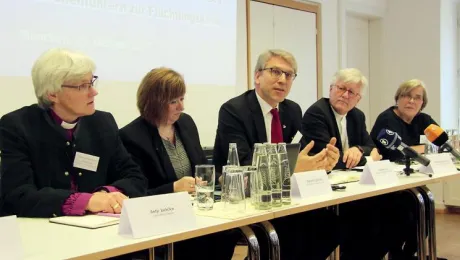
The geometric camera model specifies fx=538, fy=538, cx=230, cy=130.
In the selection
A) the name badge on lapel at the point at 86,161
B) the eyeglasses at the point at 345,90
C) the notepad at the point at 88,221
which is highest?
the eyeglasses at the point at 345,90

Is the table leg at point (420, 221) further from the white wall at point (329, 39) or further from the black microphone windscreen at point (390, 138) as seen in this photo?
the white wall at point (329, 39)

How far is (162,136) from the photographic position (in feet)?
7.86

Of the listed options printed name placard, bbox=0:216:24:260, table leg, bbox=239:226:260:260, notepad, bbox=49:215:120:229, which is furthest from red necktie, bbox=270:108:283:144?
printed name placard, bbox=0:216:24:260

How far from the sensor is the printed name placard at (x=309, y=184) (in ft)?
6.59

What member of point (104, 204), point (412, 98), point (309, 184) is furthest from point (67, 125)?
point (412, 98)

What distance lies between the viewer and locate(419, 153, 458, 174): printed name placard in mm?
2742

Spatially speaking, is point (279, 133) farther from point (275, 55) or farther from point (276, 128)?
point (275, 55)

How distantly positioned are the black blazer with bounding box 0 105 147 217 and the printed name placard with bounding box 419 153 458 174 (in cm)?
151

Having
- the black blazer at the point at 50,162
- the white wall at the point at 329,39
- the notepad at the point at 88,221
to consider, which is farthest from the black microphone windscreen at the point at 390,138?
the white wall at the point at 329,39

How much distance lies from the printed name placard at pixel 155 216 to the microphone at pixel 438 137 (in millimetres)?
1803

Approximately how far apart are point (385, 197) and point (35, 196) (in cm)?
186

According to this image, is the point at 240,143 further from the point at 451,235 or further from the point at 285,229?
the point at 451,235

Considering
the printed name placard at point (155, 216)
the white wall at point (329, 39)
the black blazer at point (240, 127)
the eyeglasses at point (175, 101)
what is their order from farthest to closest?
1. the white wall at point (329, 39)
2. the black blazer at point (240, 127)
3. the eyeglasses at point (175, 101)
4. the printed name placard at point (155, 216)

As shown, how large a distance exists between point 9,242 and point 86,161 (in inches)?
27.9
